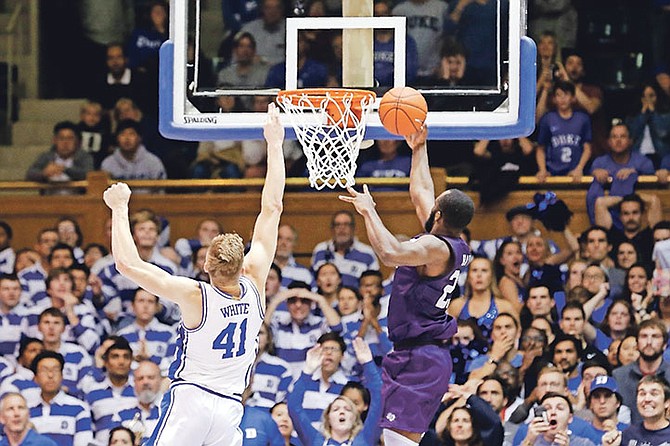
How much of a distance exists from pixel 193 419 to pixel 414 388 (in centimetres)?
146

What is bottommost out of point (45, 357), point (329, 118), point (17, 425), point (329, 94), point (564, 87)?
point (17, 425)

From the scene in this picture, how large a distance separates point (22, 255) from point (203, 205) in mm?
1736

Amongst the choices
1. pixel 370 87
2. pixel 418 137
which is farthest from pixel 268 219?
pixel 370 87

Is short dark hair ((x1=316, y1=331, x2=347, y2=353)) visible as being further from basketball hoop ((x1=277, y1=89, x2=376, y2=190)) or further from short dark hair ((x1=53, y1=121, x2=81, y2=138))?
short dark hair ((x1=53, y1=121, x2=81, y2=138))

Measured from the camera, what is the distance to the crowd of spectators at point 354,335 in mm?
11453

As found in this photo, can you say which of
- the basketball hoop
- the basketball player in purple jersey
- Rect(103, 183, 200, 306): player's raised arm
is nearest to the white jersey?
Rect(103, 183, 200, 306): player's raised arm

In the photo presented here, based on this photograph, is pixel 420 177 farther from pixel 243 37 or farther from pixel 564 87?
pixel 243 37

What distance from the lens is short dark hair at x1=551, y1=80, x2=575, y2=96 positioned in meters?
13.9

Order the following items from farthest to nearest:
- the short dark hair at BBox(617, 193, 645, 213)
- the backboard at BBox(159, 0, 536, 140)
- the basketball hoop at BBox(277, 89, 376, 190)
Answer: the short dark hair at BBox(617, 193, 645, 213)
the backboard at BBox(159, 0, 536, 140)
the basketball hoop at BBox(277, 89, 376, 190)

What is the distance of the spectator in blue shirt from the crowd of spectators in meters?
0.02

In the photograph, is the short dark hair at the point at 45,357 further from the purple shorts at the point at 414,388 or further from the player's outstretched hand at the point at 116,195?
the player's outstretched hand at the point at 116,195

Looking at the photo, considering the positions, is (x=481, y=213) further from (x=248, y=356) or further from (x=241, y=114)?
(x=248, y=356)

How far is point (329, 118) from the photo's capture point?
923 cm

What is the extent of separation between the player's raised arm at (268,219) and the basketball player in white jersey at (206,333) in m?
0.11
